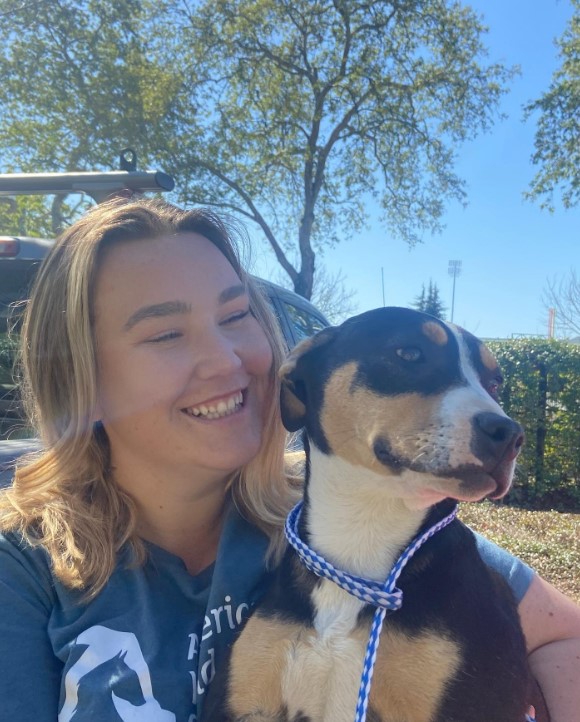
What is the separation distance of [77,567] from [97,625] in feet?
0.62

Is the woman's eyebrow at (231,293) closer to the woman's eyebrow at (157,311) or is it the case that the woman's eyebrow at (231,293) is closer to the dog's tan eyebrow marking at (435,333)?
the woman's eyebrow at (157,311)

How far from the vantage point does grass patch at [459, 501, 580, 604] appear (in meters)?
5.41

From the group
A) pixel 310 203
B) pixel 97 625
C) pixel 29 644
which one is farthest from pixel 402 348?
pixel 310 203

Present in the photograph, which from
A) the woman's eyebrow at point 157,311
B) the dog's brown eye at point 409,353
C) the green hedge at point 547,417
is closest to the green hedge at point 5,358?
the woman's eyebrow at point 157,311

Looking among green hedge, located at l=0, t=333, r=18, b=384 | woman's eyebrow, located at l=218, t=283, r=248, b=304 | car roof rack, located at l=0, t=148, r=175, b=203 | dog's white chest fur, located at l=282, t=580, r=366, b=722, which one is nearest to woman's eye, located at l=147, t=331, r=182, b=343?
woman's eyebrow, located at l=218, t=283, r=248, b=304

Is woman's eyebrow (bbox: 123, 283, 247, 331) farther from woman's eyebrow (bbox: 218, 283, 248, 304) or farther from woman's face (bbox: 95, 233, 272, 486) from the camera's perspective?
woman's eyebrow (bbox: 218, 283, 248, 304)

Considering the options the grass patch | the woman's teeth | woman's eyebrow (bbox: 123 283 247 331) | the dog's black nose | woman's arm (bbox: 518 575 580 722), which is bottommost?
the grass patch

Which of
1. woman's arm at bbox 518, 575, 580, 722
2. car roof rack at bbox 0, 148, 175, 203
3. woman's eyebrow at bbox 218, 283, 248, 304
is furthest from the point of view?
car roof rack at bbox 0, 148, 175, 203

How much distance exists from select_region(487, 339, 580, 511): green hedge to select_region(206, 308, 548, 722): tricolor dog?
23.5ft

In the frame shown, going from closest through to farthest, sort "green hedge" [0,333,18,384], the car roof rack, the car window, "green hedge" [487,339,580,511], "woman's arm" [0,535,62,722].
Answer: "woman's arm" [0,535,62,722]
the car roof rack
"green hedge" [0,333,18,384]
the car window
"green hedge" [487,339,580,511]

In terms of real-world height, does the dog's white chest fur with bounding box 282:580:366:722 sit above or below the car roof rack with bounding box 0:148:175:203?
below

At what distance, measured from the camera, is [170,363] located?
208 cm

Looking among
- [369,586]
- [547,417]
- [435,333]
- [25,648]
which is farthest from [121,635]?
[547,417]

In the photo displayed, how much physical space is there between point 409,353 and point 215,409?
68 centimetres
